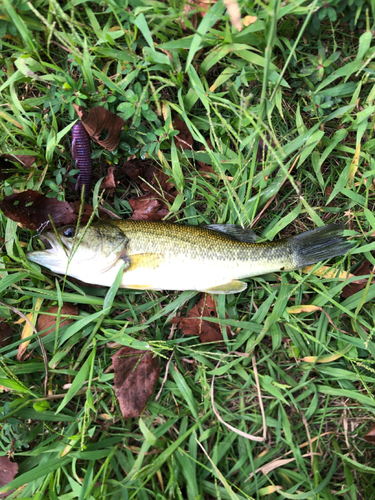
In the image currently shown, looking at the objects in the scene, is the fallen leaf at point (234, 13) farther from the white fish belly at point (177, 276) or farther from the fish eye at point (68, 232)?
the fish eye at point (68, 232)

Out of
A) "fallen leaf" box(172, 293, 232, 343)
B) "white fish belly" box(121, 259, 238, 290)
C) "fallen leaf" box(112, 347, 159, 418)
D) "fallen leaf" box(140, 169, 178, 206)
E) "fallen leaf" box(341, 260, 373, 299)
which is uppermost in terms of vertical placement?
"fallen leaf" box(140, 169, 178, 206)

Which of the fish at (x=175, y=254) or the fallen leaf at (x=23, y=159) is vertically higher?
the fallen leaf at (x=23, y=159)

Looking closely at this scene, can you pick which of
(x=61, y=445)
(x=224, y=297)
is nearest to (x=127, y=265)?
(x=224, y=297)

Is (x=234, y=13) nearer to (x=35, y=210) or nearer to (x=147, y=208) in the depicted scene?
(x=147, y=208)

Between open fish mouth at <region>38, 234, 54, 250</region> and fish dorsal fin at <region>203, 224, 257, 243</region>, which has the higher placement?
open fish mouth at <region>38, 234, 54, 250</region>

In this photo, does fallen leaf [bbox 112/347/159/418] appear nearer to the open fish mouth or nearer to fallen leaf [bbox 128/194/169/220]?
the open fish mouth

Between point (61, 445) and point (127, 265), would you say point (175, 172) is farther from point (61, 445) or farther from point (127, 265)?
point (61, 445)

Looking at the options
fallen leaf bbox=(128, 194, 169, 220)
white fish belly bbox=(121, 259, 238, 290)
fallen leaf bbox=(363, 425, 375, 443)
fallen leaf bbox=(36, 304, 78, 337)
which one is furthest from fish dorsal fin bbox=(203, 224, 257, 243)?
fallen leaf bbox=(363, 425, 375, 443)

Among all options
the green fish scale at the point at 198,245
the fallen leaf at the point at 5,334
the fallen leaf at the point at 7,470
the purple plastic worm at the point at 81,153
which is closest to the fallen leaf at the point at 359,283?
the green fish scale at the point at 198,245
